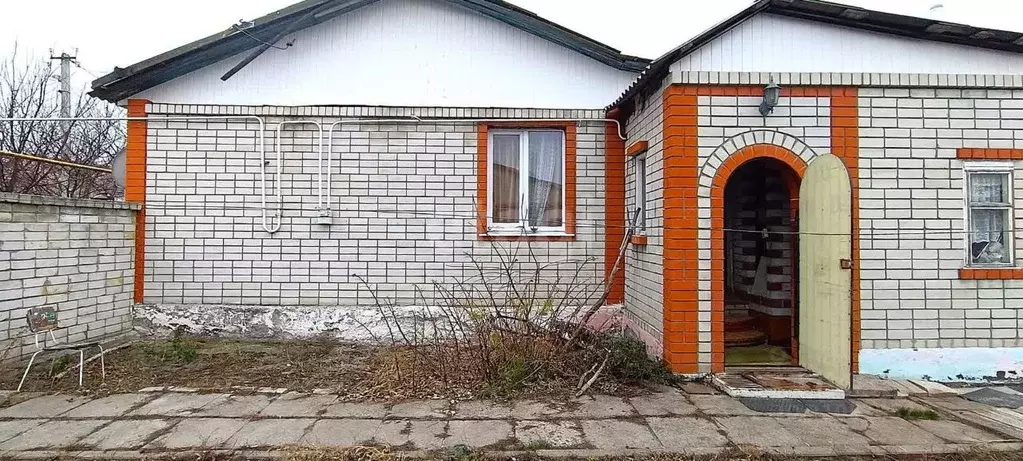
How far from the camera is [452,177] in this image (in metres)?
7.81

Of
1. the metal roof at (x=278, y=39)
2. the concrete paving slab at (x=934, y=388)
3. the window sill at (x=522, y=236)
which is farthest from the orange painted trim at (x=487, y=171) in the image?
the concrete paving slab at (x=934, y=388)

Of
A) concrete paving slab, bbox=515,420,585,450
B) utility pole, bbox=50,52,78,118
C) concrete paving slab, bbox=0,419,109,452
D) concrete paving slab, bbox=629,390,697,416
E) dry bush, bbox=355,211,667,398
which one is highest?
utility pole, bbox=50,52,78,118

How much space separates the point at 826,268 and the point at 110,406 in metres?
7.03

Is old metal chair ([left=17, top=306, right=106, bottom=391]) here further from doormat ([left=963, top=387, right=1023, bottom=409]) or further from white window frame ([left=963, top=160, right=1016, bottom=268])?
white window frame ([left=963, top=160, right=1016, bottom=268])

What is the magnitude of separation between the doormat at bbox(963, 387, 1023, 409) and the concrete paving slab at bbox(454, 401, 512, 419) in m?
4.65

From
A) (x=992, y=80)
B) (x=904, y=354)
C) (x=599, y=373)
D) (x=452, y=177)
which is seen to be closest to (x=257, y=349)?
(x=452, y=177)

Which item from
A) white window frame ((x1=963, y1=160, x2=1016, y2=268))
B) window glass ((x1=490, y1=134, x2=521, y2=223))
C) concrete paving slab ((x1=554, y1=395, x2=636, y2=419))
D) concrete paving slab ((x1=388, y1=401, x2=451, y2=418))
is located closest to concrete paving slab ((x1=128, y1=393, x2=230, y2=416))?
concrete paving slab ((x1=388, y1=401, x2=451, y2=418))

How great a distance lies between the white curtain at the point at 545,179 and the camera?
794 centimetres

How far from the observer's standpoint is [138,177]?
25.2 feet

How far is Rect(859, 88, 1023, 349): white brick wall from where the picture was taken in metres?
6.00

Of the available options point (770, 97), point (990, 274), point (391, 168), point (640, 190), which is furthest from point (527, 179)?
point (990, 274)

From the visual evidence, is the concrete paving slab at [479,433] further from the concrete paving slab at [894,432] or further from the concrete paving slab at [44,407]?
the concrete paving slab at [44,407]

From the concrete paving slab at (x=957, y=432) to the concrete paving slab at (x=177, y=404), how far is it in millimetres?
6389

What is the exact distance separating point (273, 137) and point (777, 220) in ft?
23.3
